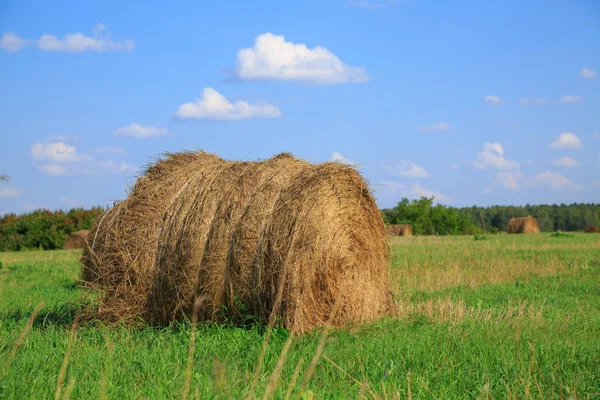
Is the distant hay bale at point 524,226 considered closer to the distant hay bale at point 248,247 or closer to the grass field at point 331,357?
the grass field at point 331,357

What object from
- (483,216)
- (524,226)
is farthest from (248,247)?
(483,216)

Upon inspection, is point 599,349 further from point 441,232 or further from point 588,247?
point 441,232

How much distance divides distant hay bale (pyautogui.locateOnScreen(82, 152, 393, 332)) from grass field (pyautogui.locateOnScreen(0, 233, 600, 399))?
0.35 meters

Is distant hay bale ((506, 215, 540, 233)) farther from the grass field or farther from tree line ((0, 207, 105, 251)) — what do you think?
the grass field

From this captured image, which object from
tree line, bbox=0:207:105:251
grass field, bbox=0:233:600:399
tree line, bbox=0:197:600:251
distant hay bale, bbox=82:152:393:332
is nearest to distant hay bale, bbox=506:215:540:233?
tree line, bbox=0:197:600:251

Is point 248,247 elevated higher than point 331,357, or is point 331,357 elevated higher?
point 248,247

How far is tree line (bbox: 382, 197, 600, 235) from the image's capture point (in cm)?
5378

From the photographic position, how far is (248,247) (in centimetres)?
761

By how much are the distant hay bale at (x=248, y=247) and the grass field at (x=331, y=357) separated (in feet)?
1.13

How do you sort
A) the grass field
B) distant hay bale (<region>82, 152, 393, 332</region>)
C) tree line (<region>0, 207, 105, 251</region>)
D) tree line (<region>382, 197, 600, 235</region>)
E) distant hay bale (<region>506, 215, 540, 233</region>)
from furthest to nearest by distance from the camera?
tree line (<region>382, 197, 600, 235</region>)
distant hay bale (<region>506, 215, 540, 233</region>)
tree line (<region>0, 207, 105, 251</region>)
distant hay bale (<region>82, 152, 393, 332</region>)
the grass field

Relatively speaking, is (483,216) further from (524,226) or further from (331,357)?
(331,357)

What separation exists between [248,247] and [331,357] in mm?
2001

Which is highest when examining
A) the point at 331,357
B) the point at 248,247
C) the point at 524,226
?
the point at 524,226

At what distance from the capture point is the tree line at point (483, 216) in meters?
53.8
